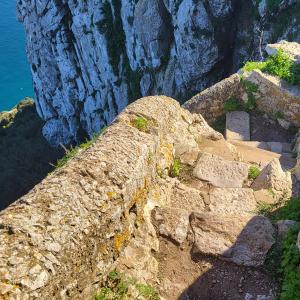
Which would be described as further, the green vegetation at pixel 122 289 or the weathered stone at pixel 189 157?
the weathered stone at pixel 189 157

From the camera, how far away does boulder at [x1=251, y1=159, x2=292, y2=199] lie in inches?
263

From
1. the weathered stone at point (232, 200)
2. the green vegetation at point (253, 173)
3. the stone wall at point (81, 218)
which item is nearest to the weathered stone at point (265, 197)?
the weathered stone at point (232, 200)

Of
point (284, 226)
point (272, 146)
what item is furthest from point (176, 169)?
point (272, 146)

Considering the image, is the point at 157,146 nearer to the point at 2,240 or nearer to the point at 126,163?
the point at 126,163

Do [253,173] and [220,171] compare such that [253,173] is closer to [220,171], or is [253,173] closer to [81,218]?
[220,171]

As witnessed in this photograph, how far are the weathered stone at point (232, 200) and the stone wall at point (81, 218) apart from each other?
3.36ft

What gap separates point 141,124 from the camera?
247 inches

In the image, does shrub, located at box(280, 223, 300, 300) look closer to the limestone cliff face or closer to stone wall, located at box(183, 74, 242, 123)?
stone wall, located at box(183, 74, 242, 123)

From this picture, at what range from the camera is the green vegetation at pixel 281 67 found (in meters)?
9.91

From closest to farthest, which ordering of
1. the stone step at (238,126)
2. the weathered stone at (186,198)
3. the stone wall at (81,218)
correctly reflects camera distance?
the stone wall at (81,218) < the weathered stone at (186,198) < the stone step at (238,126)

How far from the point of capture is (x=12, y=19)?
68500 mm

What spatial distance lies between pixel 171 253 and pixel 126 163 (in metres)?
1.28

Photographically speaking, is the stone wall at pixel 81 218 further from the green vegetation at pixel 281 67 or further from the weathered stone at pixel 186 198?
the green vegetation at pixel 281 67

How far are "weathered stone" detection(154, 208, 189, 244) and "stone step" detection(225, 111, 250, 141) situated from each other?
4.09 metres
